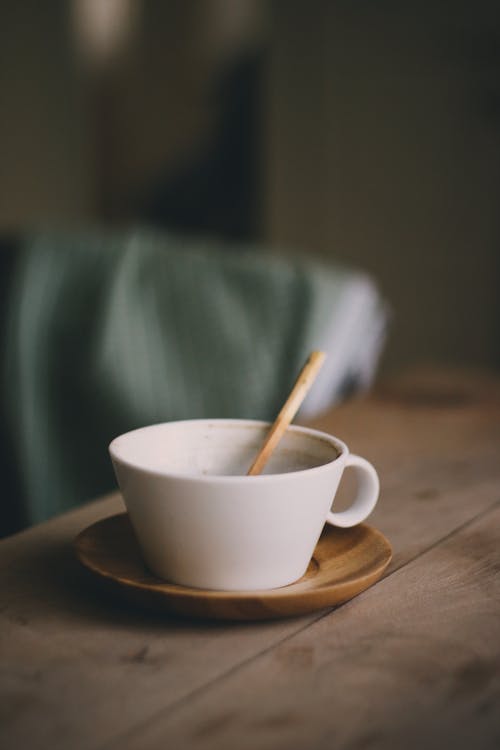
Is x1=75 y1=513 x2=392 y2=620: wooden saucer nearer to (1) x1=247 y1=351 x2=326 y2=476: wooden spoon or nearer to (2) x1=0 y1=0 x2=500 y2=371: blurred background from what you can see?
(1) x1=247 y1=351 x2=326 y2=476: wooden spoon

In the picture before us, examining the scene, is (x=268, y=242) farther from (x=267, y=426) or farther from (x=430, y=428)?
(x=267, y=426)

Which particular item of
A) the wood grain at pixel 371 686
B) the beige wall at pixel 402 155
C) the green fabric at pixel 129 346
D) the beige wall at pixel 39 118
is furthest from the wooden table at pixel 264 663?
the beige wall at pixel 39 118

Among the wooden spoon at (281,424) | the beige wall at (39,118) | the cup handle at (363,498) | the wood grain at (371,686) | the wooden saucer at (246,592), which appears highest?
the beige wall at (39,118)

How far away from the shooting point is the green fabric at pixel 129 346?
1201mm

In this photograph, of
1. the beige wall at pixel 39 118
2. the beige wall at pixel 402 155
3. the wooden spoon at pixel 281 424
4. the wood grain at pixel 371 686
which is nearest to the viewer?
the wood grain at pixel 371 686

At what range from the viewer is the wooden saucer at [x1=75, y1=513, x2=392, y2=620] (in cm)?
41

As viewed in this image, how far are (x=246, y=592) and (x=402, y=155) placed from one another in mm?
2833

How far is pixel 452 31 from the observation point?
9.34 ft

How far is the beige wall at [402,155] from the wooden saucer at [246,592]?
2573mm

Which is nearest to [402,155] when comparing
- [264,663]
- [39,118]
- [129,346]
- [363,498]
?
[39,118]

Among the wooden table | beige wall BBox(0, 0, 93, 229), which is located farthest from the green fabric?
beige wall BBox(0, 0, 93, 229)

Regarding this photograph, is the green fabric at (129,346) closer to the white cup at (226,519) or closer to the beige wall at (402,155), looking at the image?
the white cup at (226,519)

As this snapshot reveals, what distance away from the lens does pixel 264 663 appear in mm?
376

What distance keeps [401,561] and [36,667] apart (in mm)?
232
